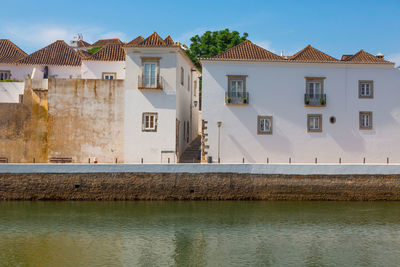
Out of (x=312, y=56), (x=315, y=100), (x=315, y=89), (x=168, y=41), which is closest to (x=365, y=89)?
(x=315, y=89)

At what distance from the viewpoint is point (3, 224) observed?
55.5 ft

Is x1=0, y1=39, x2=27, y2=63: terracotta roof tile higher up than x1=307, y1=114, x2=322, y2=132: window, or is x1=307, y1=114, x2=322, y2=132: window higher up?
x1=0, y1=39, x2=27, y2=63: terracotta roof tile

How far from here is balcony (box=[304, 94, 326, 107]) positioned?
1008 inches

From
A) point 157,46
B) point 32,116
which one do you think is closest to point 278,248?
point 157,46

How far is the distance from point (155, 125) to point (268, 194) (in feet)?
25.1

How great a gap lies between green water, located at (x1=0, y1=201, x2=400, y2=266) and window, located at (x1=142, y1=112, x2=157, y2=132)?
219 inches

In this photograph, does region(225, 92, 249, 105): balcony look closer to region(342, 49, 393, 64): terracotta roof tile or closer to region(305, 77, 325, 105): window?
region(305, 77, 325, 105): window

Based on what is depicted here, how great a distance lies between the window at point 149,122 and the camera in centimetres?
2541

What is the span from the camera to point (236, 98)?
25.5 m

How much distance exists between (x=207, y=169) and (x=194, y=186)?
1028mm

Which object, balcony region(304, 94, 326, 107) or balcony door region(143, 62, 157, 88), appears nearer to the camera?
balcony door region(143, 62, 157, 88)

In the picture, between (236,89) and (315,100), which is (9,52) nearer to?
(236,89)

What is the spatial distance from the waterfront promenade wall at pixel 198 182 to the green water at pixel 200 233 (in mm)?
616

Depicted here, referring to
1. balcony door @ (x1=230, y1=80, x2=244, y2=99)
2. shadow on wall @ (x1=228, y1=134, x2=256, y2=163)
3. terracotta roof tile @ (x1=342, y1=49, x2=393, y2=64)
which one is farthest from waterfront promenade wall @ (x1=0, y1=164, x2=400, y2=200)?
terracotta roof tile @ (x1=342, y1=49, x2=393, y2=64)
